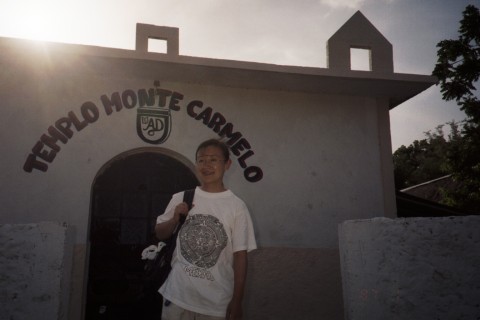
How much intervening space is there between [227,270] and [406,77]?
4.83 m

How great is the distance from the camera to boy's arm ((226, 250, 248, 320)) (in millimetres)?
2654

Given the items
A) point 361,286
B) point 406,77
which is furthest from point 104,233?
point 406,77

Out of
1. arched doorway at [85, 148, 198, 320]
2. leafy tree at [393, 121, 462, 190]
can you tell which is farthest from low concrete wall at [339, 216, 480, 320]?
leafy tree at [393, 121, 462, 190]

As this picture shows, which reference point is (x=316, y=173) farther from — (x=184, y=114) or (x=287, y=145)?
(x=184, y=114)

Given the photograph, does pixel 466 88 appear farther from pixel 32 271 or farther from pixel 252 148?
pixel 32 271

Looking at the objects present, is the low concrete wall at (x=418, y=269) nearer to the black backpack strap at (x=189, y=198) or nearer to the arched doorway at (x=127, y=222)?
the black backpack strap at (x=189, y=198)

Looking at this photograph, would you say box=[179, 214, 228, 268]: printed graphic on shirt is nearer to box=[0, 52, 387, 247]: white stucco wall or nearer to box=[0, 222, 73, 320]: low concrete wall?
box=[0, 222, 73, 320]: low concrete wall

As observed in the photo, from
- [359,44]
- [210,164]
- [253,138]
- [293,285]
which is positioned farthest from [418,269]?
[359,44]

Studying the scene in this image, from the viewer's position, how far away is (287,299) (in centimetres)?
577

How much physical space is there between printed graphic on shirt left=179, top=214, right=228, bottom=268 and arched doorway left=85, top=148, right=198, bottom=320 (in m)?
2.75

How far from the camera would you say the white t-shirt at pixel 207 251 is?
2.59 m

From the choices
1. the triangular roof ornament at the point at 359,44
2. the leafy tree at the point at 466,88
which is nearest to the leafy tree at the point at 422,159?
the leafy tree at the point at 466,88

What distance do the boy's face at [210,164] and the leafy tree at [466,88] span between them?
1424 cm

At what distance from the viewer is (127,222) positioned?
19.1ft
